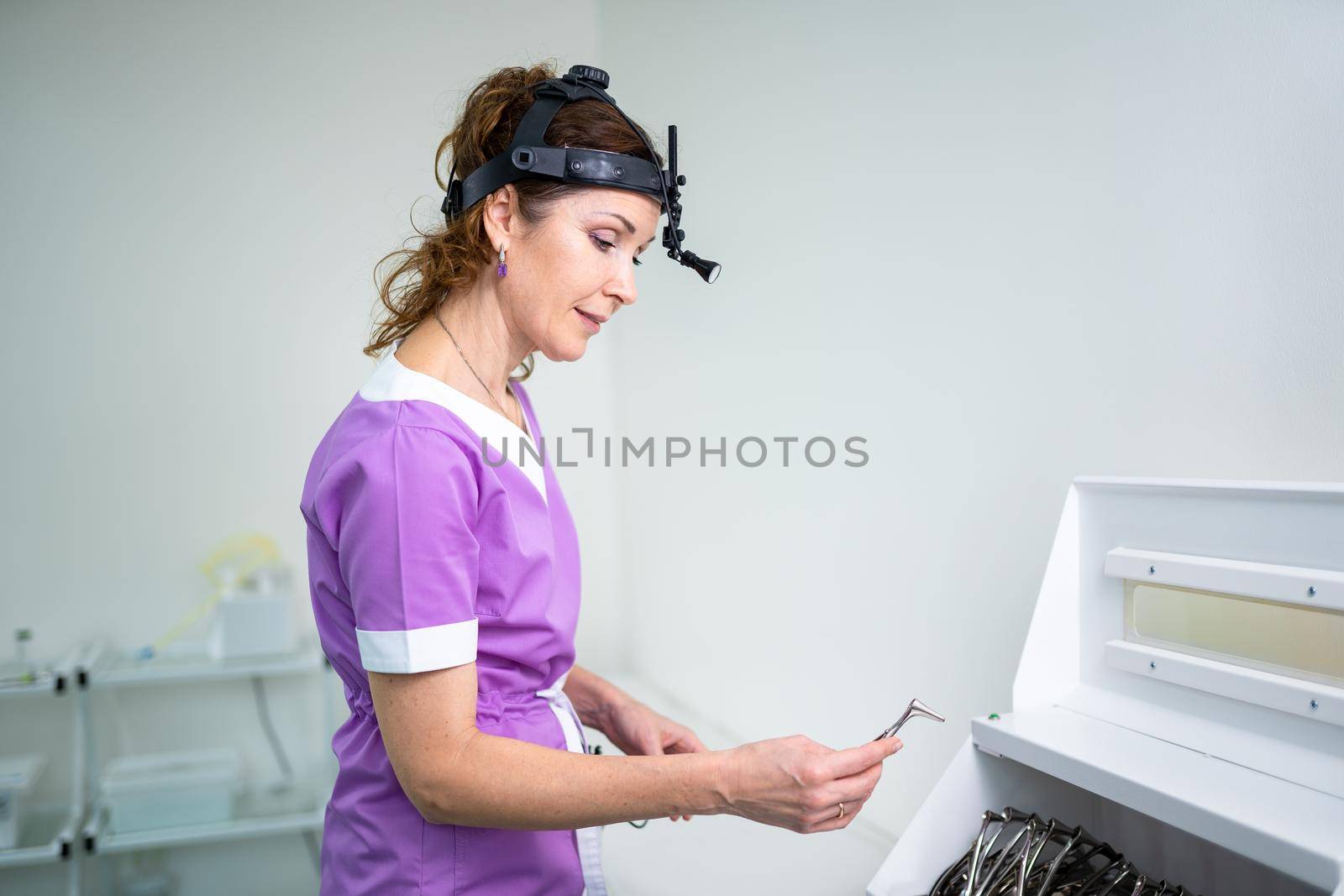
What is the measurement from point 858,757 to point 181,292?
216 cm

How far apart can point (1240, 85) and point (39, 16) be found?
2534 mm

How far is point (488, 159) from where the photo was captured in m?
1.01

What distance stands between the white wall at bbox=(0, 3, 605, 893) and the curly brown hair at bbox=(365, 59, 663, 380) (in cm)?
132

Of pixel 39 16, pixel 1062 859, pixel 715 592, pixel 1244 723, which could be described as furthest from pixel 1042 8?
pixel 39 16

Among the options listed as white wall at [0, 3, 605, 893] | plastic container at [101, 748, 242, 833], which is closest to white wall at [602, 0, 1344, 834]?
white wall at [0, 3, 605, 893]

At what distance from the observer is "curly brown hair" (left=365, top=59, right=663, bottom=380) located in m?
0.96

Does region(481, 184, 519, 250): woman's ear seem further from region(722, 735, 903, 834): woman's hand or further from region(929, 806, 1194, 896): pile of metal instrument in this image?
region(929, 806, 1194, 896): pile of metal instrument


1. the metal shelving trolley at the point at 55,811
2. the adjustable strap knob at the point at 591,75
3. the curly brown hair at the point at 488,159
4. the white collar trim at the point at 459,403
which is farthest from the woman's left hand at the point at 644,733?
the metal shelving trolley at the point at 55,811

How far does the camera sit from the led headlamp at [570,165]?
94 centimetres

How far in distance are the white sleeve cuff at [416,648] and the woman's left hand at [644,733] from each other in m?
0.39

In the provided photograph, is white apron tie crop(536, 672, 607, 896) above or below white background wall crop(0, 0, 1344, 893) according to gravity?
below

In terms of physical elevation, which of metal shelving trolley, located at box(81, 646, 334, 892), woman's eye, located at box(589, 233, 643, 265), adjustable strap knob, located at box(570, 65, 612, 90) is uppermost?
adjustable strap knob, located at box(570, 65, 612, 90)

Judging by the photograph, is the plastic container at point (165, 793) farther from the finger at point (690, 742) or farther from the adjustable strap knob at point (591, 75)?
the adjustable strap knob at point (591, 75)

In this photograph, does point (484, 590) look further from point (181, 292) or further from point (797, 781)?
point (181, 292)
